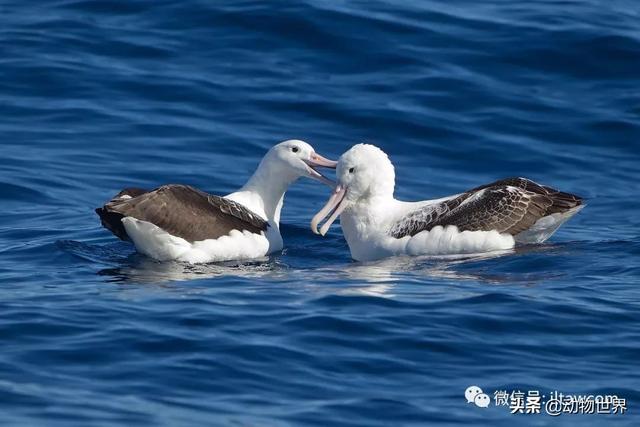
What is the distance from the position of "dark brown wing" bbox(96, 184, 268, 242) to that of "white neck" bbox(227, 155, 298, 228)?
3.55ft

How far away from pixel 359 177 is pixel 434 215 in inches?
39.6

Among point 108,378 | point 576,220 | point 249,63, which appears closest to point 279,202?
point 576,220

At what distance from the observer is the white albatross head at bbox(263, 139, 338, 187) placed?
16.2m

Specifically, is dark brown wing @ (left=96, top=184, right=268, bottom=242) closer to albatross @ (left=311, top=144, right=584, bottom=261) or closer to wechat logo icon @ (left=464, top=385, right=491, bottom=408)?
albatross @ (left=311, top=144, right=584, bottom=261)

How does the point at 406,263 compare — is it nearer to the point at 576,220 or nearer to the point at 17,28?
the point at 576,220

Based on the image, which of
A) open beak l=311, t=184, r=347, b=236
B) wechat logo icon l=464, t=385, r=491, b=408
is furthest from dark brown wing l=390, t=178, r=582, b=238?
wechat logo icon l=464, t=385, r=491, b=408

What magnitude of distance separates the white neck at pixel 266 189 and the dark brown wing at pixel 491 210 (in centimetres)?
178

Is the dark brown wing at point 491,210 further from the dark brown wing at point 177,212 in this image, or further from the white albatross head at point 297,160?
the dark brown wing at point 177,212

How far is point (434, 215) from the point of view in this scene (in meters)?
14.9

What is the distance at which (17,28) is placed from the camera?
22438mm

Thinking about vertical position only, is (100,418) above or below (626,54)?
below

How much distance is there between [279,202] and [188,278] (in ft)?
10.7

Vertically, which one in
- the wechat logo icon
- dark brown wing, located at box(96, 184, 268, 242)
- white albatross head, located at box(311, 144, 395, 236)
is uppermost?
white albatross head, located at box(311, 144, 395, 236)

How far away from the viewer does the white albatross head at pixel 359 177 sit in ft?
50.6
